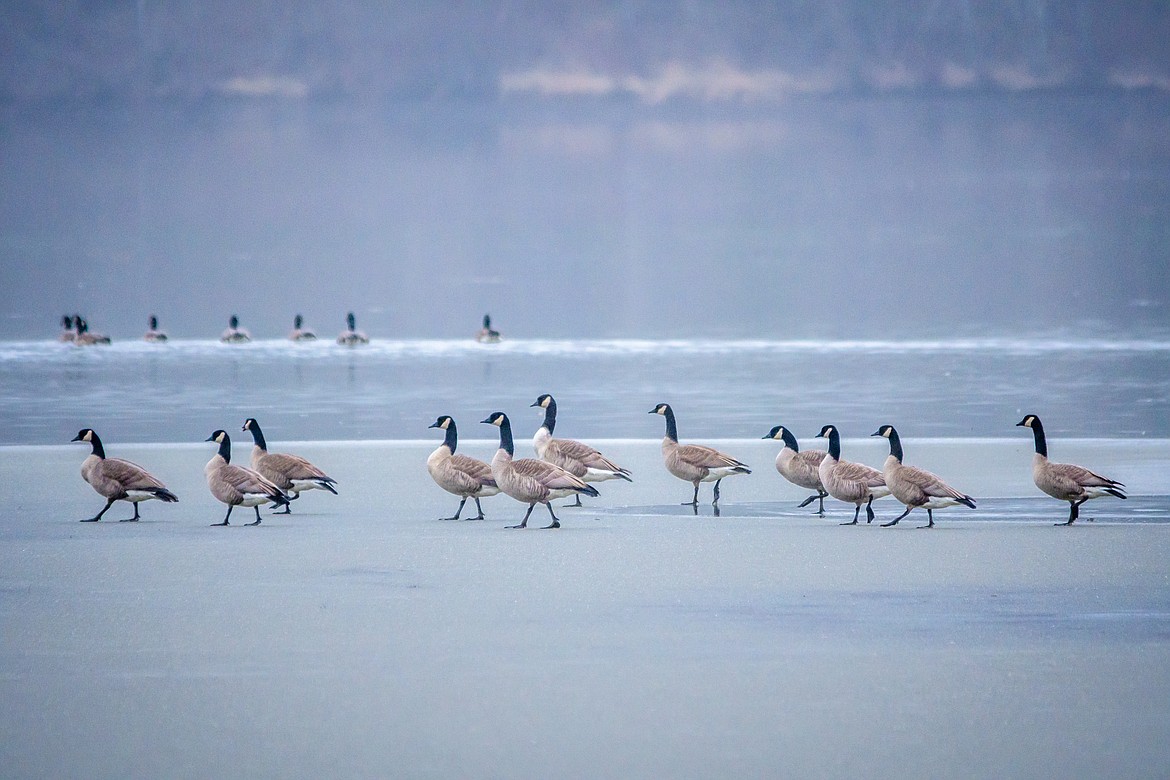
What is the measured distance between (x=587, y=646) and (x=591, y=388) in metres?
19.8

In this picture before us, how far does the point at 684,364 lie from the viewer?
33719mm

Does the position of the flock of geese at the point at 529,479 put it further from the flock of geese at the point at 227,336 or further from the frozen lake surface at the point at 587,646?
the flock of geese at the point at 227,336

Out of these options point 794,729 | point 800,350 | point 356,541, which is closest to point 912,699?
point 794,729

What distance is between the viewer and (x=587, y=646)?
23.5 ft

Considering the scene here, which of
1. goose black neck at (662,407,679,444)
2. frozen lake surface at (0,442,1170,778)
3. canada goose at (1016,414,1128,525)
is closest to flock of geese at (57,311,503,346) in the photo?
goose black neck at (662,407,679,444)

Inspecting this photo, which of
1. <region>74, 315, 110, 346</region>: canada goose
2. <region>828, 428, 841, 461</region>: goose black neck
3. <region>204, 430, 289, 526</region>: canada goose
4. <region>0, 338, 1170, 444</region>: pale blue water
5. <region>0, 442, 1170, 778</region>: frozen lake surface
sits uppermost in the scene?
<region>74, 315, 110, 346</region>: canada goose

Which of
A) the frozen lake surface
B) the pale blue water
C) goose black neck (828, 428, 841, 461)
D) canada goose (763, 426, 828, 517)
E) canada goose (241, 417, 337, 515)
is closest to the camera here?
the frozen lake surface

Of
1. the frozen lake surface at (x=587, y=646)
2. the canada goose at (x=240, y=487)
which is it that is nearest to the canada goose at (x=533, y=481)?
the frozen lake surface at (x=587, y=646)

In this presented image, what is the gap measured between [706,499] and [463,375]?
1727cm

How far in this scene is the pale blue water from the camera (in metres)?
19.9

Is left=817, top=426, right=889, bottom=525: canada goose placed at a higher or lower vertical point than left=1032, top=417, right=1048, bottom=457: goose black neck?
lower

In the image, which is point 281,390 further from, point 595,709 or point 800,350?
point 595,709

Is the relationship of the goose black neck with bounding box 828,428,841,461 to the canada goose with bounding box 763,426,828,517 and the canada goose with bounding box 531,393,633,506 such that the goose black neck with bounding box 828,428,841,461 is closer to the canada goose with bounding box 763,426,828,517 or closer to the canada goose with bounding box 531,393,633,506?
the canada goose with bounding box 763,426,828,517

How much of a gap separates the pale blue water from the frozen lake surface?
8.19 m
